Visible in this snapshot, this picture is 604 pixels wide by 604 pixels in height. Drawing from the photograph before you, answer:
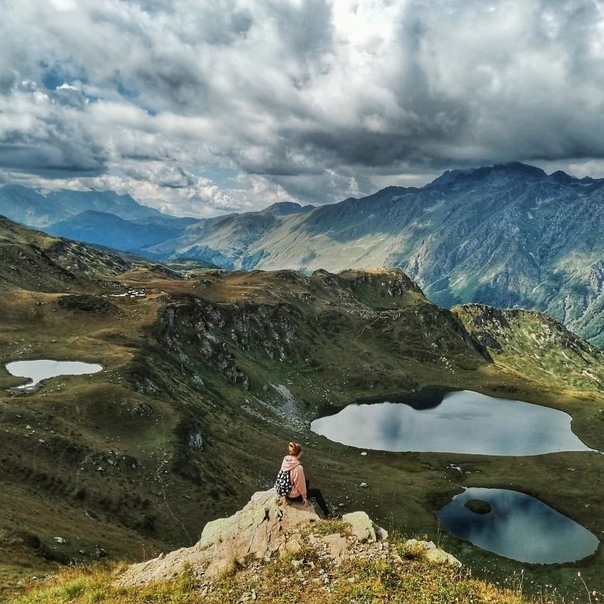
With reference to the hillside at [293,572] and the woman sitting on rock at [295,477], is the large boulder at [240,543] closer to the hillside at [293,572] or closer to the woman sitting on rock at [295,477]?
the hillside at [293,572]

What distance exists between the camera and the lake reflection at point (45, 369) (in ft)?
295

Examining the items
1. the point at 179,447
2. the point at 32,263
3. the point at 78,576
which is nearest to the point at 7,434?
the point at 179,447

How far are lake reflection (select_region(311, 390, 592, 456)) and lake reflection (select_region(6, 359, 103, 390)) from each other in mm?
82631

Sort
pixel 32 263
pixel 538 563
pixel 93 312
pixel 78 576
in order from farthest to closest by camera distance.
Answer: pixel 32 263
pixel 93 312
pixel 538 563
pixel 78 576

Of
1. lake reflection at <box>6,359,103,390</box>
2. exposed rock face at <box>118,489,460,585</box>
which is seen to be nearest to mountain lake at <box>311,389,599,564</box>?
exposed rock face at <box>118,489,460,585</box>

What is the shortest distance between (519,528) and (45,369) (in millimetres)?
98463

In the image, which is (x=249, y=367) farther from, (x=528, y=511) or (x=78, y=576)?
(x=78, y=576)

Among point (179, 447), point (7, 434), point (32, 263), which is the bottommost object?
point (179, 447)

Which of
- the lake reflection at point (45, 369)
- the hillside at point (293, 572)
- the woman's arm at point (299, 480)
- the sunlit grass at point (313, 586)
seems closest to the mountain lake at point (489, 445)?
the woman's arm at point (299, 480)

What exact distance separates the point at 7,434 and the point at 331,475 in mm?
70065

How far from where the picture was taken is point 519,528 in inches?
3787

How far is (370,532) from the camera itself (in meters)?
20.7

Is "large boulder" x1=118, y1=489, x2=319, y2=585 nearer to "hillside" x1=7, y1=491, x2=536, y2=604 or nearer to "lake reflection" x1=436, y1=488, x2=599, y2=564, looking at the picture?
"hillside" x1=7, y1=491, x2=536, y2=604

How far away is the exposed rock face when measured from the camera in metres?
19.9
